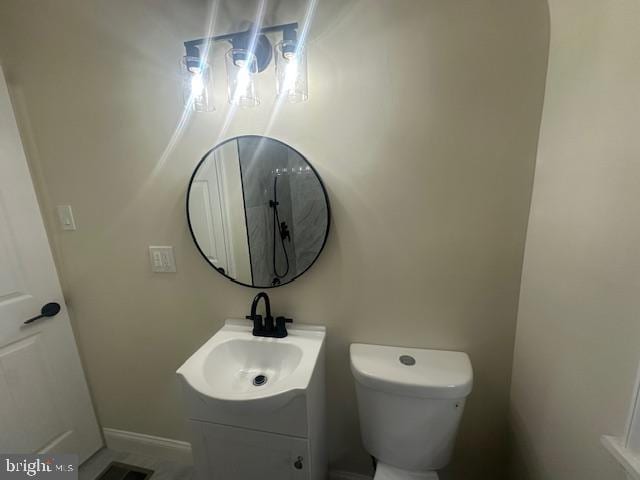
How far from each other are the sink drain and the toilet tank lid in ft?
1.22

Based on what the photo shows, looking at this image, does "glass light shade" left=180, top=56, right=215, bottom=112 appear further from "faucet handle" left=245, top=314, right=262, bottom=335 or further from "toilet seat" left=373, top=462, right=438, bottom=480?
"toilet seat" left=373, top=462, right=438, bottom=480

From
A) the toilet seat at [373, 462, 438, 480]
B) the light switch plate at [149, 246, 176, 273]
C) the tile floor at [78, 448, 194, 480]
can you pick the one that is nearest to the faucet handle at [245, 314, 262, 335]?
the light switch plate at [149, 246, 176, 273]

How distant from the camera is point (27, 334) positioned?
48.4 inches

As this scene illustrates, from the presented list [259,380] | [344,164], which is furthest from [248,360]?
[344,164]

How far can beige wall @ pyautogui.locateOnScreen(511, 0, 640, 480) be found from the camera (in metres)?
0.56

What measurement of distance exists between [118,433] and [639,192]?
2.41 meters

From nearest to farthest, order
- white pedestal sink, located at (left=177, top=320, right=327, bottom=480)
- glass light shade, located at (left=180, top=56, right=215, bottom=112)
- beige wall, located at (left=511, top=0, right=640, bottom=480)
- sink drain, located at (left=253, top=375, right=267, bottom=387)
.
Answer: beige wall, located at (left=511, top=0, right=640, bottom=480) → white pedestal sink, located at (left=177, top=320, right=327, bottom=480) → glass light shade, located at (left=180, top=56, right=215, bottom=112) → sink drain, located at (left=253, top=375, right=267, bottom=387)

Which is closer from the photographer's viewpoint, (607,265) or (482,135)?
(607,265)

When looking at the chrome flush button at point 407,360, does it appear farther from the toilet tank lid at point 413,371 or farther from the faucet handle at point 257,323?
the faucet handle at point 257,323

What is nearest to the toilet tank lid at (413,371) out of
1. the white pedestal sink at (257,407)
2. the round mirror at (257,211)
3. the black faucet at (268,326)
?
the white pedestal sink at (257,407)

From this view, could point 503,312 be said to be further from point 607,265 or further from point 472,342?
point 607,265

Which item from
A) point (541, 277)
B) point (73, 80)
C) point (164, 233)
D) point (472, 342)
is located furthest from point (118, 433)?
point (541, 277)

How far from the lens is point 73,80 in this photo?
114 centimetres

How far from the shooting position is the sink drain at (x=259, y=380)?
3.50 feet
